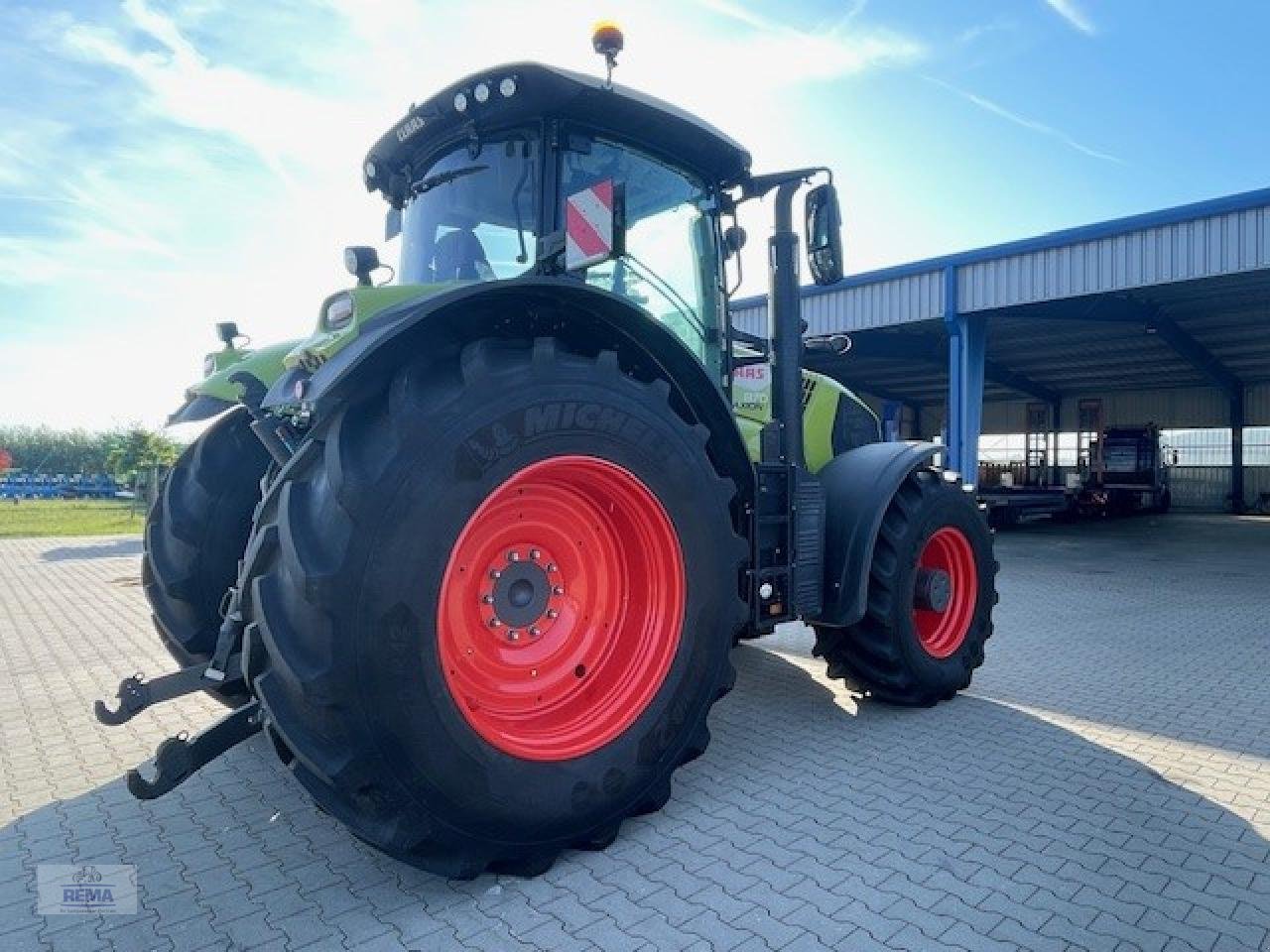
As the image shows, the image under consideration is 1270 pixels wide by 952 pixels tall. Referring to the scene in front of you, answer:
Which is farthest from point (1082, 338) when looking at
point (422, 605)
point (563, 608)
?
point (422, 605)

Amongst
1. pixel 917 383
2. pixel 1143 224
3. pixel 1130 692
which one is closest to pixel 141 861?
pixel 1130 692

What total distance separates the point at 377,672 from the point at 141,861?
1.32m

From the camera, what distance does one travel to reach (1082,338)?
68.5 feet

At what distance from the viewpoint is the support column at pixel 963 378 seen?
14.4 m

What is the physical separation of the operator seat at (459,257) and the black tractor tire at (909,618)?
230cm

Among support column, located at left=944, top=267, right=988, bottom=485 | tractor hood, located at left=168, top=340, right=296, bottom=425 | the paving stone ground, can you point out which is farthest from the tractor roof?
support column, located at left=944, top=267, right=988, bottom=485

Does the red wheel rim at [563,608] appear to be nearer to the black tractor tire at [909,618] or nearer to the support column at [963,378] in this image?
the black tractor tire at [909,618]

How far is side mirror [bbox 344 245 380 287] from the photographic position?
9.85 feet

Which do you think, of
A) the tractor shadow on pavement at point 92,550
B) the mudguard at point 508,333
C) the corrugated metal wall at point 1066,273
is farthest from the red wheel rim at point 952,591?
the tractor shadow on pavement at point 92,550

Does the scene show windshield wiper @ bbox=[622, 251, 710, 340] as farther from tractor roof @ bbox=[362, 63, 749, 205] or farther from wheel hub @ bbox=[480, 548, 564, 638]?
wheel hub @ bbox=[480, 548, 564, 638]

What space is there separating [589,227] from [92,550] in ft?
47.1

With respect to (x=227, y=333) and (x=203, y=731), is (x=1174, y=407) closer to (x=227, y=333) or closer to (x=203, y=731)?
(x=227, y=333)

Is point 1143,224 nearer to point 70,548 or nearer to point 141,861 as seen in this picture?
point 141,861

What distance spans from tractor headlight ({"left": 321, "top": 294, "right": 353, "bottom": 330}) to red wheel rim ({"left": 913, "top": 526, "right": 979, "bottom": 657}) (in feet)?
10.6
